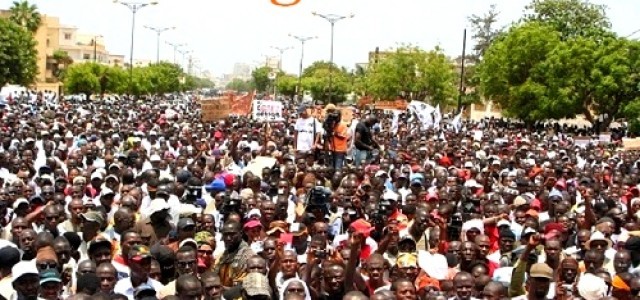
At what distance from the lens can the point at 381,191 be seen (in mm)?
10672

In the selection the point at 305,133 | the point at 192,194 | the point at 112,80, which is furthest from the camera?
the point at 112,80

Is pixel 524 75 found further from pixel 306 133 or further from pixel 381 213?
pixel 381 213

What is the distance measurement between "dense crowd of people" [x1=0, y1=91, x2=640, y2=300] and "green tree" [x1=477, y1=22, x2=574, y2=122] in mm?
25768

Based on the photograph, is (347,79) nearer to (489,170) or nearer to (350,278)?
(489,170)

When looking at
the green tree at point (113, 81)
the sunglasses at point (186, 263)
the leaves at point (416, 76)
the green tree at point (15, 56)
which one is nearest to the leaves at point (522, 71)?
the leaves at point (416, 76)

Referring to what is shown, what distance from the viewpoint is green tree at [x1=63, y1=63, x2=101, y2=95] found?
59781 millimetres

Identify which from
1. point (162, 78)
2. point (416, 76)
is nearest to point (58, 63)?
point (162, 78)

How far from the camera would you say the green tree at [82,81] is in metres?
59.8

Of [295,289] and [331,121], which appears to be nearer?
[295,289]

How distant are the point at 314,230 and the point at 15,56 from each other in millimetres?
48706

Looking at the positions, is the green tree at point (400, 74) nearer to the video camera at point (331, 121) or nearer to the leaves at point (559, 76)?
the leaves at point (559, 76)

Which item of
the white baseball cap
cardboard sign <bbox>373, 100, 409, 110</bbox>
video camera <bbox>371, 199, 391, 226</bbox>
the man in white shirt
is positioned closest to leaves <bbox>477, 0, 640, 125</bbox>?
cardboard sign <bbox>373, 100, 409, 110</bbox>

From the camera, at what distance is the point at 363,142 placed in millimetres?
14453

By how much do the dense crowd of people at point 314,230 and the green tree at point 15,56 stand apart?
131 feet
